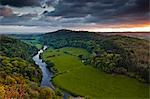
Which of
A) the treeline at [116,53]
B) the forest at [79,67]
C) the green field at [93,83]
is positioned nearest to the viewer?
the forest at [79,67]

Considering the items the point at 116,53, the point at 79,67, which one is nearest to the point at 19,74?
the point at 79,67

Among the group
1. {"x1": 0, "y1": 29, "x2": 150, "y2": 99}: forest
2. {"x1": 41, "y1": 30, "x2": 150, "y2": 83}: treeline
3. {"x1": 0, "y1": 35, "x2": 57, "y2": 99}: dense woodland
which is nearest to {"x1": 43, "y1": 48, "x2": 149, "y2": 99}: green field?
{"x1": 0, "y1": 29, "x2": 150, "y2": 99}: forest

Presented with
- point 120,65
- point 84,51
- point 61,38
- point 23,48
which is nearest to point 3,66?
point 120,65

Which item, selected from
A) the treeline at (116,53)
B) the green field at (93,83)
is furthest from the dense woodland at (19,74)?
the treeline at (116,53)

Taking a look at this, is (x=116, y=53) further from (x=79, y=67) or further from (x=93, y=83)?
(x=93, y=83)

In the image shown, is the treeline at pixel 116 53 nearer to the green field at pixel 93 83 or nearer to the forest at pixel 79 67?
the forest at pixel 79 67

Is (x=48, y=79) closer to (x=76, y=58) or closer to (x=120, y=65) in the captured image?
(x=120, y=65)

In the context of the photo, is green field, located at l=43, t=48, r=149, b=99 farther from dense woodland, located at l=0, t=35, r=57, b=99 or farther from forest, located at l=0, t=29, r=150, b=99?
dense woodland, located at l=0, t=35, r=57, b=99
